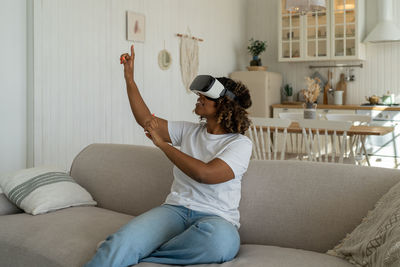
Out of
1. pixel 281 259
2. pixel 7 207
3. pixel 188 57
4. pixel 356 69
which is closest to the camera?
pixel 281 259

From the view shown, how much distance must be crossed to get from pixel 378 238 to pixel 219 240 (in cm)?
56

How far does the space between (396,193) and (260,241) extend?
64 centimetres

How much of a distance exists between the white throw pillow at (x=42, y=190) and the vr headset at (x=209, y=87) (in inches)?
39.6

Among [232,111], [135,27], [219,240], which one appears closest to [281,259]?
[219,240]

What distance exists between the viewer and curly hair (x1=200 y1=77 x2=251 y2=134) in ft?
6.63

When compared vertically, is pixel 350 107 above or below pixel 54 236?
above

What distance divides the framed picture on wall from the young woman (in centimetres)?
274

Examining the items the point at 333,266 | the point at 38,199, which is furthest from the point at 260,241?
the point at 38,199

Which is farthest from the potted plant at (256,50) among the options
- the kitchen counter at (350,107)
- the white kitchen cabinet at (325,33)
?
the kitchen counter at (350,107)

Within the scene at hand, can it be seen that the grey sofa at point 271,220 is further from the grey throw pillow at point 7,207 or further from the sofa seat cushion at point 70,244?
the grey throw pillow at point 7,207

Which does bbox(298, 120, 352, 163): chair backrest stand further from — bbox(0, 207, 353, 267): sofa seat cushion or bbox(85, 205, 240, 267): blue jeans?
bbox(85, 205, 240, 267): blue jeans

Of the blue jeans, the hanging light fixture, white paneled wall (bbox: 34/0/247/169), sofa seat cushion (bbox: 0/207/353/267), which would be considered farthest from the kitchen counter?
the blue jeans

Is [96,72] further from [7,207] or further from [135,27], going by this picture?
[7,207]

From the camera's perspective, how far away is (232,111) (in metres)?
2.03
